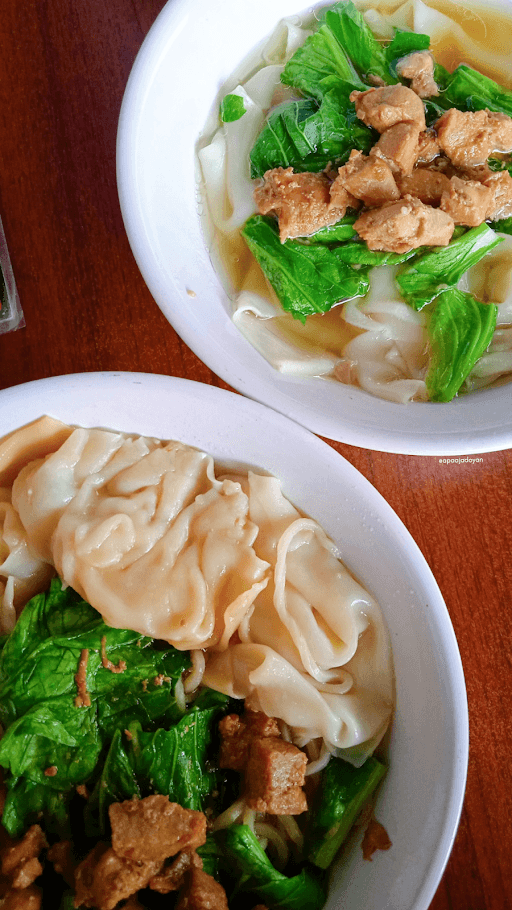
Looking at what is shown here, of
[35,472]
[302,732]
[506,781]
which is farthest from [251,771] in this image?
[35,472]

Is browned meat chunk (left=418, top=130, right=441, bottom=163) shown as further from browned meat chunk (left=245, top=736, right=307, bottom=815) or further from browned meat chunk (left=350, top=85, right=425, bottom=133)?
browned meat chunk (left=245, top=736, right=307, bottom=815)

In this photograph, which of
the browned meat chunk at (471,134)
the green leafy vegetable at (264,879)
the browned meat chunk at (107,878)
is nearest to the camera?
the browned meat chunk at (107,878)

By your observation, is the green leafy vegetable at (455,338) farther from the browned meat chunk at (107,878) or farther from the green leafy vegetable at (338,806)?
the browned meat chunk at (107,878)

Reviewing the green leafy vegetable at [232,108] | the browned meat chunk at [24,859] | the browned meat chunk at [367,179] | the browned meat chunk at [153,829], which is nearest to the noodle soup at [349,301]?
the green leafy vegetable at [232,108]

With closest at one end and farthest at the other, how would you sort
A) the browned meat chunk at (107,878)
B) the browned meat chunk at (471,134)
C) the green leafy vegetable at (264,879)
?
1. the browned meat chunk at (107,878)
2. the green leafy vegetable at (264,879)
3. the browned meat chunk at (471,134)

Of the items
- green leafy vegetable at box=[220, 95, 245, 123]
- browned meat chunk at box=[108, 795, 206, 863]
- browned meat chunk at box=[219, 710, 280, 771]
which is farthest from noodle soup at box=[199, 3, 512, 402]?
browned meat chunk at box=[108, 795, 206, 863]
